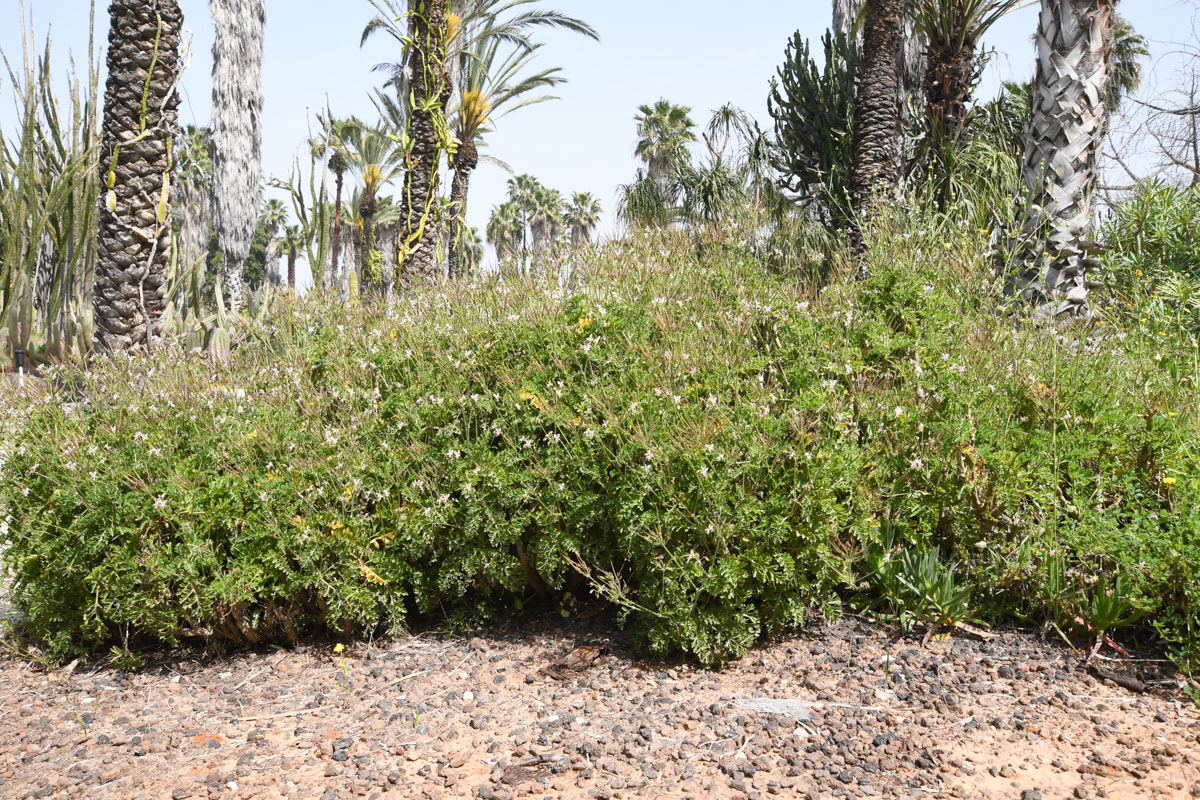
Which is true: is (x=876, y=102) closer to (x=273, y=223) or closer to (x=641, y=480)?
(x=641, y=480)

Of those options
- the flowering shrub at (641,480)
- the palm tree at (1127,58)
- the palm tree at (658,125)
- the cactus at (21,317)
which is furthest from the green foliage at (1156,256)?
the palm tree at (658,125)

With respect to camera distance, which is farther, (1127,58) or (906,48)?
(1127,58)

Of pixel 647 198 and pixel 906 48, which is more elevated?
pixel 906 48

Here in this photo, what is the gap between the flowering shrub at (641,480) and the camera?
384 centimetres

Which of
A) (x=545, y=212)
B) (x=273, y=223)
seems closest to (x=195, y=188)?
(x=273, y=223)

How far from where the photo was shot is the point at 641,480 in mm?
3883

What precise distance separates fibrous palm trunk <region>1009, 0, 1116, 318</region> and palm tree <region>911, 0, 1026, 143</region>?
232 inches

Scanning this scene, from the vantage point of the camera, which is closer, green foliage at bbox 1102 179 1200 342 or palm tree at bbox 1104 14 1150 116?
green foliage at bbox 1102 179 1200 342

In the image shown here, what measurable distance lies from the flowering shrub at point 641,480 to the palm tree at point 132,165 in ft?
7.34

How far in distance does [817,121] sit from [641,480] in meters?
12.0

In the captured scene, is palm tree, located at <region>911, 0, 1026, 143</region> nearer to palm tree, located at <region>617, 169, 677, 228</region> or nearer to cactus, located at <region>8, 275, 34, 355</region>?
palm tree, located at <region>617, 169, 677, 228</region>

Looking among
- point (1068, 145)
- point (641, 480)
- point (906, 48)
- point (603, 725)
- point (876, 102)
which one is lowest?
point (603, 725)

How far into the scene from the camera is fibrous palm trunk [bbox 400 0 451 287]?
1016cm

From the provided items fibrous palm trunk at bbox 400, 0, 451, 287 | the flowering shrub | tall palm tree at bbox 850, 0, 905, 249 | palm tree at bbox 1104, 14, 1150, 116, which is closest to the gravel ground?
the flowering shrub
